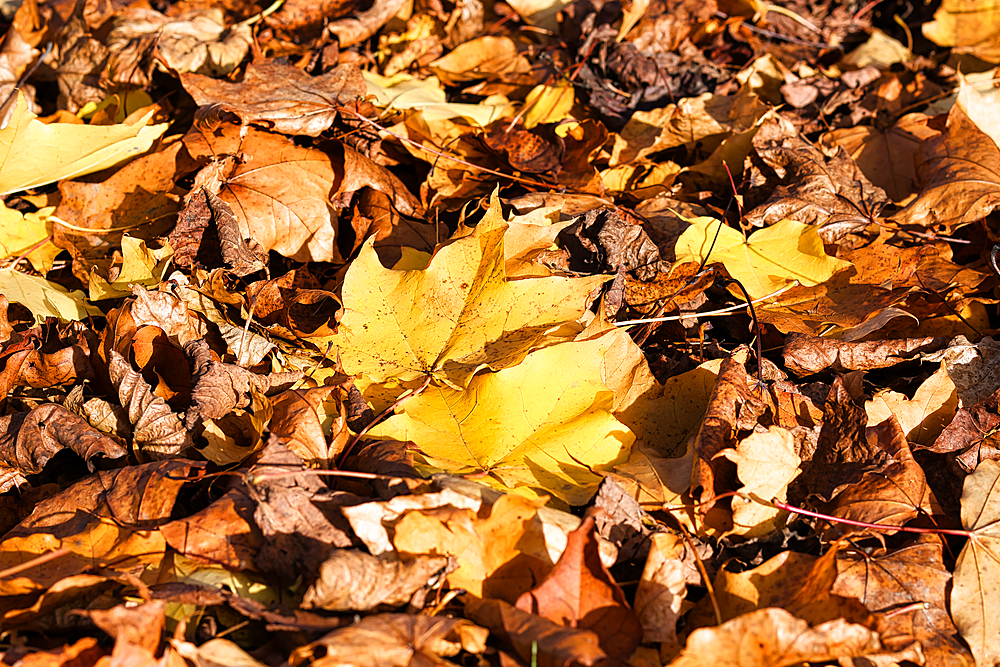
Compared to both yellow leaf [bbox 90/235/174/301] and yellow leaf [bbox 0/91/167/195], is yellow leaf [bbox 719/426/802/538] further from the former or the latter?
→ yellow leaf [bbox 0/91/167/195]

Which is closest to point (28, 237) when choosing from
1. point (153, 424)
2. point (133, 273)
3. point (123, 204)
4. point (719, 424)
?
point (123, 204)

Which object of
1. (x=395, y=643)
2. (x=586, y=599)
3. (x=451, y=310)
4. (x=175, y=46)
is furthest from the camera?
(x=175, y=46)

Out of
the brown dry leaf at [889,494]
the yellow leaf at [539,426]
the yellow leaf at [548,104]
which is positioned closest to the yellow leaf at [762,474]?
the brown dry leaf at [889,494]

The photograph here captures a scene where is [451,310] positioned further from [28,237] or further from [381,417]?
[28,237]

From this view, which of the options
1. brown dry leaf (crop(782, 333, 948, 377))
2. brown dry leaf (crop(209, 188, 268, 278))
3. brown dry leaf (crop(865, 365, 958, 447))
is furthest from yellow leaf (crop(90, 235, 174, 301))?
brown dry leaf (crop(865, 365, 958, 447))

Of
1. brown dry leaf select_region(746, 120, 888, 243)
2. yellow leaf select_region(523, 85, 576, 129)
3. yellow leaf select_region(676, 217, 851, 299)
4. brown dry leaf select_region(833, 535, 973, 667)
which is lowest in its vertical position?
brown dry leaf select_region(833, 535, 973, 667)

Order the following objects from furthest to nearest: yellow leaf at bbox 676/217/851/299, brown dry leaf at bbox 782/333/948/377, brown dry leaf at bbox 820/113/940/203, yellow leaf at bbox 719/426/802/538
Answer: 1. brown dry leaf at bbox 820/113/940/203
2. yellow leaf at bbox 676/217/851/299
3. brown dry leaf at bbox 782/333/948/377
4. yellow leaf at bbox 719/426/802/538
